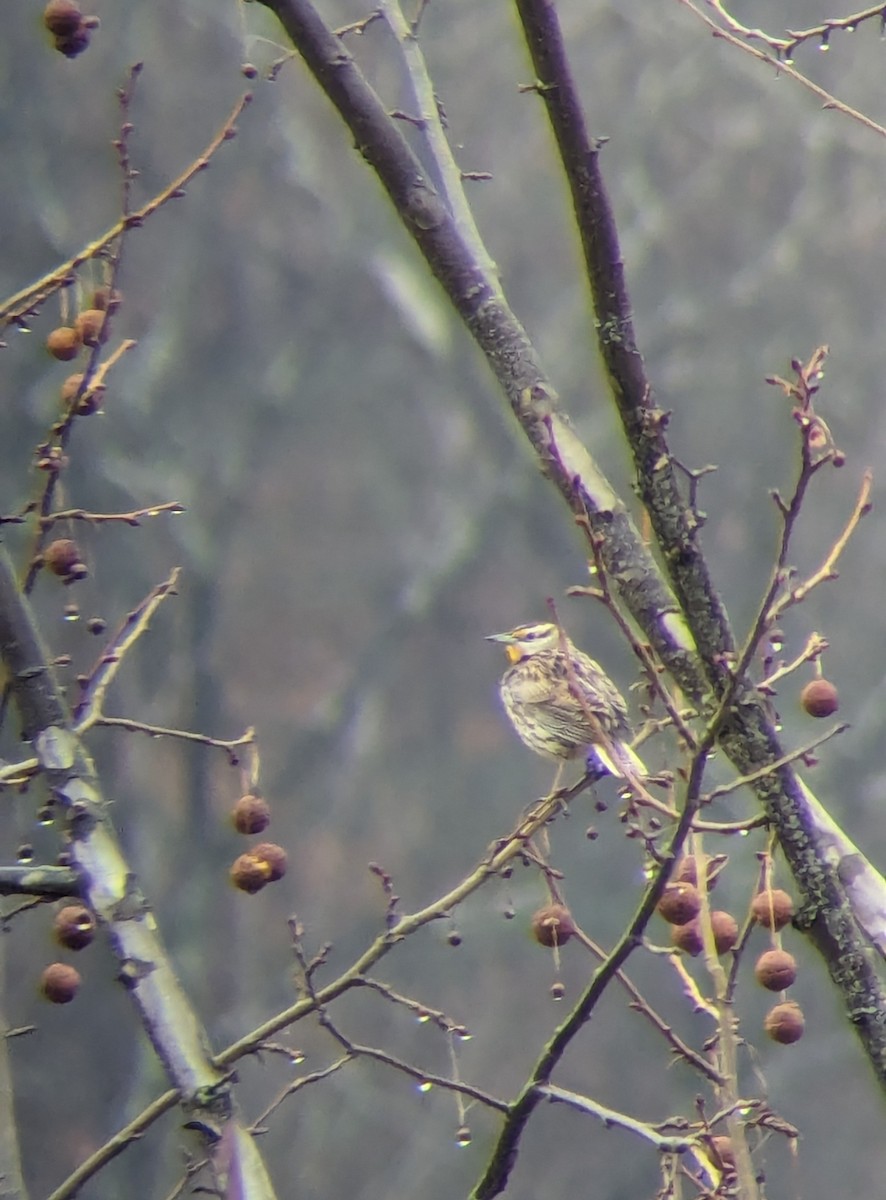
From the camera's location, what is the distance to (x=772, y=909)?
0.90 meters

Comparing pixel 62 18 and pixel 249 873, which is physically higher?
pixel 62 18

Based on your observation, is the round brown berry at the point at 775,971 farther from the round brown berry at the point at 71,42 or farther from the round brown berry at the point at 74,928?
the round brown berry at the point at 71,42

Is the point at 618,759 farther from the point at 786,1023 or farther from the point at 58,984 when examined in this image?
the point at 58,984

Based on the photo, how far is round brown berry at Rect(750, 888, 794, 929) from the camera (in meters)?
0.90

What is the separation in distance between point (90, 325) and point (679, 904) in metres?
0.59

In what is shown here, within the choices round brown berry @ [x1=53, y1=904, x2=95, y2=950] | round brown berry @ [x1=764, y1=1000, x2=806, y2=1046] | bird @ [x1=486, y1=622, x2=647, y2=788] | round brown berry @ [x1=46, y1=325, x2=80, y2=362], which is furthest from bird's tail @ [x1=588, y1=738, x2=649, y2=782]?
round brown berry @ [x1=46, y1=325, x2=80, y2=362]

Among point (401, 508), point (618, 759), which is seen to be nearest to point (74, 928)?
point (618, 759)

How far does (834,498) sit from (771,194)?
503mm

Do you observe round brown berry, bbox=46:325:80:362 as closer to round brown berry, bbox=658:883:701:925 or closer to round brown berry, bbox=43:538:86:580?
round brown berry, bbox=43:538:86:580

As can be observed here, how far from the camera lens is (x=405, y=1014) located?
2068 mm

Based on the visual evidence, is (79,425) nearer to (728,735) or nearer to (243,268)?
(243,268)

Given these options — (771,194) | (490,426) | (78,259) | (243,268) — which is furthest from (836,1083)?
(78,259)

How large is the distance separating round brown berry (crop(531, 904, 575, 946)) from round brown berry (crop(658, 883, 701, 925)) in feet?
0.21

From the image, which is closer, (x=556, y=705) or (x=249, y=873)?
(x=249, y=873)
